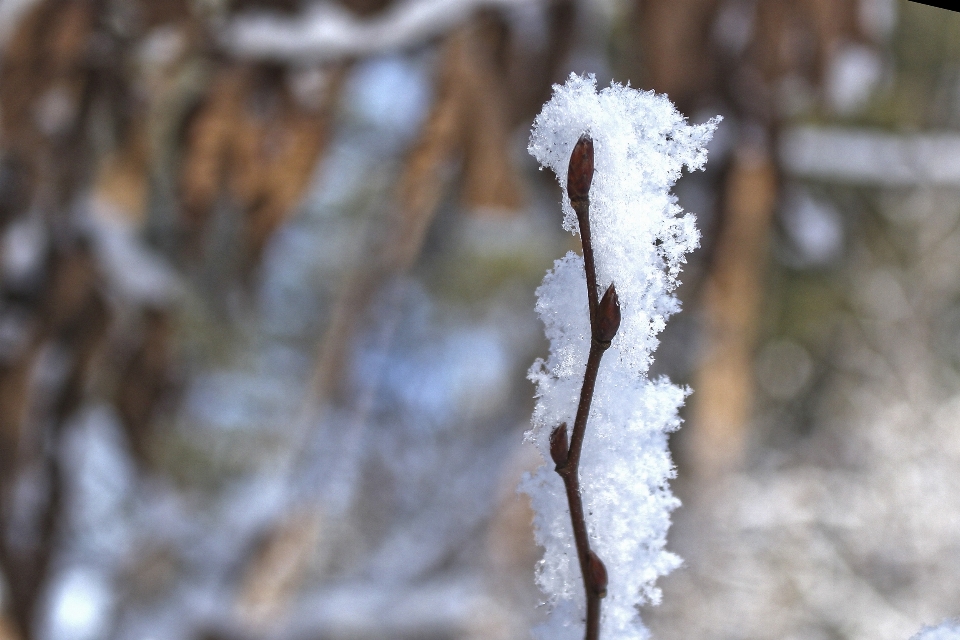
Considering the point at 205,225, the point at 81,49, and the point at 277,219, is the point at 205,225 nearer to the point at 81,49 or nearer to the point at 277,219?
the point at 277,219

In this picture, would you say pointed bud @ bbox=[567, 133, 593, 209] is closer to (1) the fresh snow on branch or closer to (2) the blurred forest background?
(2) the blurred forest background

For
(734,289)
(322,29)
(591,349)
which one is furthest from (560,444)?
(734,289)

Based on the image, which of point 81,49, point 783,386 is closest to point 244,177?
point 81,49

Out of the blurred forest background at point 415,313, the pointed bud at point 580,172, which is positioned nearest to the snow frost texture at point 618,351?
the pointed bud at point 580,172

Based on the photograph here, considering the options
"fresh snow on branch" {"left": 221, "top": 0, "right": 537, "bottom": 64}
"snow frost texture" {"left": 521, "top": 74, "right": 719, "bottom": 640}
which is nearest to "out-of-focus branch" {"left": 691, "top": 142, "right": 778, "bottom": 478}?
"fresh snow on branch" {"left": 221, "top": 0, "right": 537, "bottom": 64}

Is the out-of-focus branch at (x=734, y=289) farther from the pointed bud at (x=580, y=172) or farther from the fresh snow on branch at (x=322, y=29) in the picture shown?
the pointed bud at (x=580, y=172)

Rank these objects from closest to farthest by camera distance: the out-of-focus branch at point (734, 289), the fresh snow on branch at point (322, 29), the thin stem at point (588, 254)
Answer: the thin stem at point (588, 254) → the fresh snow on branch at point (322, 29) → the out-of-focus branch at point (734, 289)
